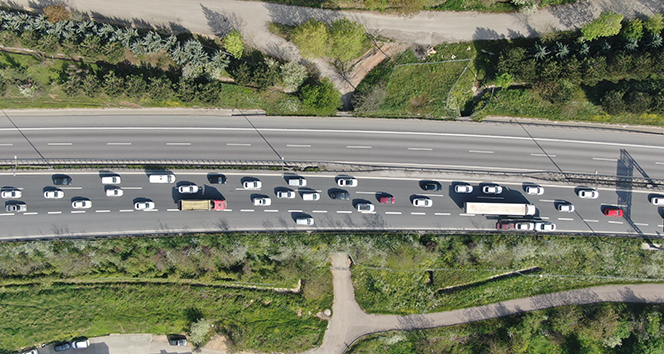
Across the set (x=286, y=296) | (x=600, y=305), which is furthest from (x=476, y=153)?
(x=286, y=296)

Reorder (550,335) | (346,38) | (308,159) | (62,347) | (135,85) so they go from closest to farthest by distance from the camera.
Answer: (346,38), (135,85), (308,159), (62,347), (550,335)

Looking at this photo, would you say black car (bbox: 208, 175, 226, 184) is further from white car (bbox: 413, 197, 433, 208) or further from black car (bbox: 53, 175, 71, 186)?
white car (bbox: 413, 197, 433, 208)

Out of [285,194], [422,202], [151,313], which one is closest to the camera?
[285,194]

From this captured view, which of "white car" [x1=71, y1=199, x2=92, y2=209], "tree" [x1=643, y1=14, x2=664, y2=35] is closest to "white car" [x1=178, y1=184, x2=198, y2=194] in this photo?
"white car" [x1=71, y1=199, x2=92, y2=209]

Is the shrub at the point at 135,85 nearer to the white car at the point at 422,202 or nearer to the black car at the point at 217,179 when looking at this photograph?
the black car at the point at 217,179

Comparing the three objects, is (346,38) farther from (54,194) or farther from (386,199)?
(54,194)

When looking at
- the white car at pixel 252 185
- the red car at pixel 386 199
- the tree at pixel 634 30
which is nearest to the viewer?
the tree at pixel 634 30

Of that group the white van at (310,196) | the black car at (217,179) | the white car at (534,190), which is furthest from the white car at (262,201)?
the white car at (534,190)

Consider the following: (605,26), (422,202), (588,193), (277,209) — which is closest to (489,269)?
(422,202)
